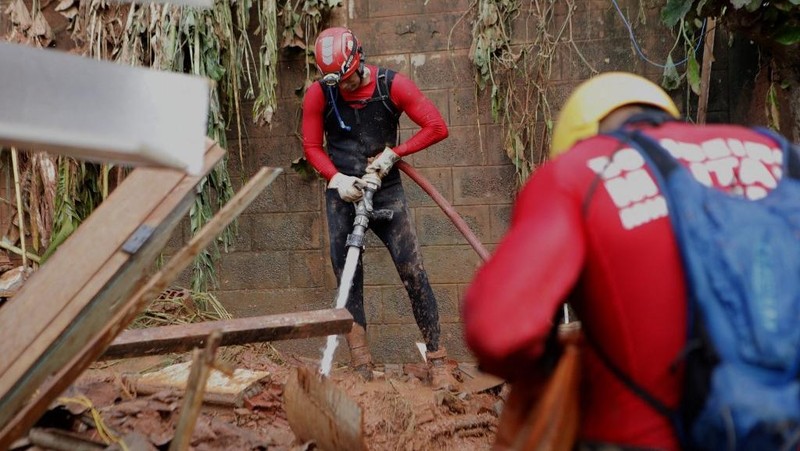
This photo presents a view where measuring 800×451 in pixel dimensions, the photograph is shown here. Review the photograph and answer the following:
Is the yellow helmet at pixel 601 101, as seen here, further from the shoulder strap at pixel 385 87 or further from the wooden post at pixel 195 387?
the shoulder strap at pixel 385 87

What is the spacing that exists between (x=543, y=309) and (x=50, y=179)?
238 inches

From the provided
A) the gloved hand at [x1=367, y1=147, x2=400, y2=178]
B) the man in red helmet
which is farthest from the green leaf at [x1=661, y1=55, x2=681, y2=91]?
the gloved hand at [x1=367, y1=147, x2=400, y2=178]

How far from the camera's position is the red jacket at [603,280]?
1781 mm

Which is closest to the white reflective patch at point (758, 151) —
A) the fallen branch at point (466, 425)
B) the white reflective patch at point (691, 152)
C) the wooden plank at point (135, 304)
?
the white reflective patch at point (691, 152)

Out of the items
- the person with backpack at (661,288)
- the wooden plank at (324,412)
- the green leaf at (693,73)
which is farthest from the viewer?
the green leaf at (693,73)

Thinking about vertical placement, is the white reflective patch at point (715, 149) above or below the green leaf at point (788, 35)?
below

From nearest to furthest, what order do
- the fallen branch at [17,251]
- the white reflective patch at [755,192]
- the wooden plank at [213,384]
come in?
the white reflective patch at [755,192] → the wooden plank at [213,384] → the fallen branch at [17,251]

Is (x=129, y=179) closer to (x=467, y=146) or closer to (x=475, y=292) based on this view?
(x=475, y=292)

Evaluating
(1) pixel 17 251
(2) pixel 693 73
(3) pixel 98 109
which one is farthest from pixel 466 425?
(1) pixel 17 251

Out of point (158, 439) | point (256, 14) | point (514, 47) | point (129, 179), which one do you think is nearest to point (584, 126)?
point (129, 179)

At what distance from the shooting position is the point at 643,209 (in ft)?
6.06

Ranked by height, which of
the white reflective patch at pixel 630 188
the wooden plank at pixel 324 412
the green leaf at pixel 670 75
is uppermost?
the green leaf at pixel 670 75

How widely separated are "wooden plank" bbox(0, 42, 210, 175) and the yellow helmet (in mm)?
877

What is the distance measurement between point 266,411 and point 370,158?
1896 mm
